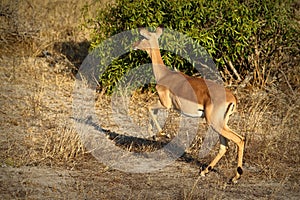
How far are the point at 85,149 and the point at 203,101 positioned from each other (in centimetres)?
172

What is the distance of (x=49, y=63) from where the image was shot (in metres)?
10.9

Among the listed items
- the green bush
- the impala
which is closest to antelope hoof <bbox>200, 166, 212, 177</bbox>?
the impala

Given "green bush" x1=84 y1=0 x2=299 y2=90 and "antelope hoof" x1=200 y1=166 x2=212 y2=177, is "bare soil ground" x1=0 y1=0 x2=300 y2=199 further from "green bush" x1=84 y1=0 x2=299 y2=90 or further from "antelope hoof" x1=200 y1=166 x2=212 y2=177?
"green bush" x1=84 y1=0 x2=299 y2=90

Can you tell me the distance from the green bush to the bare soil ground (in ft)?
2.09

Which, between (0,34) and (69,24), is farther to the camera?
(69,24)

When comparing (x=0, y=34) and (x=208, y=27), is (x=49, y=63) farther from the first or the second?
(x=208, y=27)

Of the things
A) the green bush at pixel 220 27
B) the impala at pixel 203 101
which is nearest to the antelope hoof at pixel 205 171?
the impala at pixel 203 101

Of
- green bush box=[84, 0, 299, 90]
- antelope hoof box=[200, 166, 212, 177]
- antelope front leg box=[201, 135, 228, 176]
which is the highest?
green bush box=[84, 0, 299, 90]

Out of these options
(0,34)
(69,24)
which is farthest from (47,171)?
(69,24)

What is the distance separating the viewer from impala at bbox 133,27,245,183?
233 inches

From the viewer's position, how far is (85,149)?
254 inches

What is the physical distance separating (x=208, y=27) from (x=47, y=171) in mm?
4589

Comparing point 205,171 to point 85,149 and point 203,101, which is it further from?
point 85,149

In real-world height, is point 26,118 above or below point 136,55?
below
